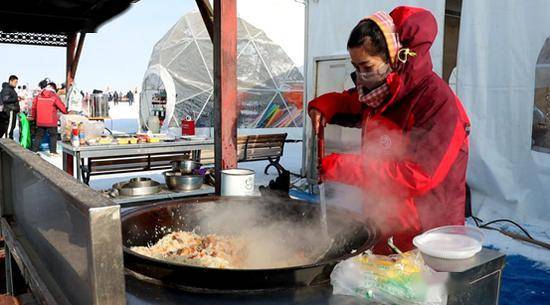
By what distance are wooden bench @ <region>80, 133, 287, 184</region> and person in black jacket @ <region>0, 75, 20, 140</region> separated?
186 inches

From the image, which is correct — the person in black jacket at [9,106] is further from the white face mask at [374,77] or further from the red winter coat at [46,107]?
the white face mask at [374,77]

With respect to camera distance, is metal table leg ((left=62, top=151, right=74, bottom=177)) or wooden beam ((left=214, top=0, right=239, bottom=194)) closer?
wooden beam ((left=214, top=0, right=239, bottom=194))

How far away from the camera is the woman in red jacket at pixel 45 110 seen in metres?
11.0

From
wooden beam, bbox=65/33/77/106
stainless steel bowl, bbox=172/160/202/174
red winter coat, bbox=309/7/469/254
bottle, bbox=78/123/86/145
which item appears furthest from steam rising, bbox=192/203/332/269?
wooden beam, bbox=65/33/77/106

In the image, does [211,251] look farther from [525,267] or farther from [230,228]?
[525,267]

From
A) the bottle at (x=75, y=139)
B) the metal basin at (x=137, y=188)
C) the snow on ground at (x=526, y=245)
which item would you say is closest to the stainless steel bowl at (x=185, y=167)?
the metal basin at (x=137, y=188)

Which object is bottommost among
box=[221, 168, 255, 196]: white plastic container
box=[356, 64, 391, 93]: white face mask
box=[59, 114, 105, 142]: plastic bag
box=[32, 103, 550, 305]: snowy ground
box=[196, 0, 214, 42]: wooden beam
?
box=[32, 103, 550, 305]: snowy ground

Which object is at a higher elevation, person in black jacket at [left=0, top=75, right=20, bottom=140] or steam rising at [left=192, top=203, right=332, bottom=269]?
person in black jacket at [left=0, top=75, right=20, bottom=140]

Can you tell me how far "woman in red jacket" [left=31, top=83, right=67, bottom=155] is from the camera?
36.1 ft

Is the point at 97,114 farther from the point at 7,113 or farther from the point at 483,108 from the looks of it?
the point at 483,108

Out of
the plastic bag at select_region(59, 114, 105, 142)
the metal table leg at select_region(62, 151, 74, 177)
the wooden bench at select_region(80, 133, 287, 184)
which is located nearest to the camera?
the plastic bag at select_region(59, 114, 105, 142)

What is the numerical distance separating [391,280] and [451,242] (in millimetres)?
305

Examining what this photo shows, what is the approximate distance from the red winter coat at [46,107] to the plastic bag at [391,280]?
37.9 ft

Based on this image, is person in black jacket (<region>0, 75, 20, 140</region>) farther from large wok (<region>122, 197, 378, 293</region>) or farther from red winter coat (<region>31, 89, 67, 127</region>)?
large wok (<region>122, 197, 378, 293</region>)
